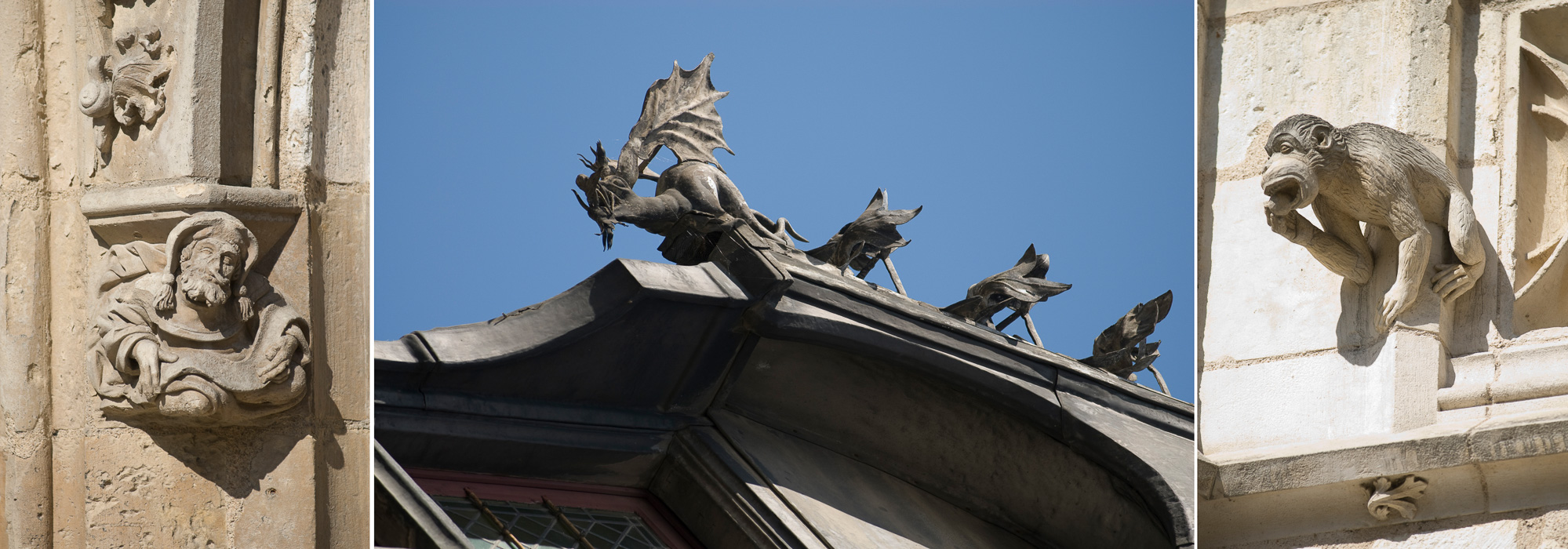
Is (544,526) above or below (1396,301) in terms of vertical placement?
below

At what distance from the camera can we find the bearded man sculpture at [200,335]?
2.68 m

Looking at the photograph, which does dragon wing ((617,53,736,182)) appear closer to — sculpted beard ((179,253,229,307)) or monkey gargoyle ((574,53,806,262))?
monkey gargoyle ((574,53,806,262))

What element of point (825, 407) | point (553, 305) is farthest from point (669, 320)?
point (825, 407)

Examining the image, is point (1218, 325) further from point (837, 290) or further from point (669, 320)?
point (669, 320)

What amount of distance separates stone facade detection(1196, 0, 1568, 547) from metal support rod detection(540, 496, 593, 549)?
1068 millimetres

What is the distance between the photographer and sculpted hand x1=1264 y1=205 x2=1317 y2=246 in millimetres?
3146

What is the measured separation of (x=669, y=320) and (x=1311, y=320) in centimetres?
117

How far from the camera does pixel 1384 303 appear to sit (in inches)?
126

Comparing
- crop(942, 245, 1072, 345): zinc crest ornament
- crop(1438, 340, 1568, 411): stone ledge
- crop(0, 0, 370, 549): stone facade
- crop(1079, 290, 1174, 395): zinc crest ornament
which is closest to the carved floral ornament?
crop(0, 0, 370, 549): stone facade

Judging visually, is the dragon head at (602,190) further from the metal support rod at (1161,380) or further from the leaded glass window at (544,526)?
the metal support rod at (1161,380)

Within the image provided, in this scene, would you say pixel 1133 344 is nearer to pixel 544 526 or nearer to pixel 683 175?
pixel 683 175

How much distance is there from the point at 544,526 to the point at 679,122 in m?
0.76

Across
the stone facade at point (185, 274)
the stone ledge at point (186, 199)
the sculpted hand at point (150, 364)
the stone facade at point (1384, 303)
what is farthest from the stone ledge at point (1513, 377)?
the sculpted hand at point (150, 364)

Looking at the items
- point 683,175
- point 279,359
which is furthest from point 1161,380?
point 279,359
